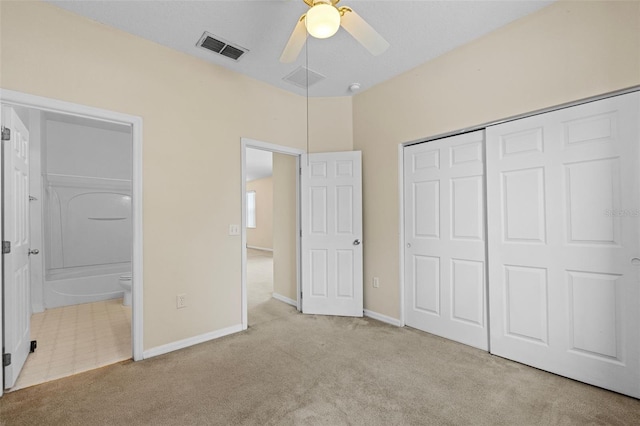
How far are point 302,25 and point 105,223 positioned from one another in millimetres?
4678

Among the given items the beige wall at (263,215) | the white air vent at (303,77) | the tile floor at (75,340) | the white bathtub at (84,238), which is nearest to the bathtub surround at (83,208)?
the white bathtub at (84,238)

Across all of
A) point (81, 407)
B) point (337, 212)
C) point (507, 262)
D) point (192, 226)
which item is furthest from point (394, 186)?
point (81, 407)

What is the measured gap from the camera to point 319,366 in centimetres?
240

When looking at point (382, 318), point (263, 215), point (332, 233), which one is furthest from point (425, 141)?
point (263, 215)

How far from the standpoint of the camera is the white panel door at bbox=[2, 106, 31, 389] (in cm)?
207

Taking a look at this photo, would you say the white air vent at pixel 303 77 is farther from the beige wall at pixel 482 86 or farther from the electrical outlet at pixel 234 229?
the electrical outlet at pixel 234 229

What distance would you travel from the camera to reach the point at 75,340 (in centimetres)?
294

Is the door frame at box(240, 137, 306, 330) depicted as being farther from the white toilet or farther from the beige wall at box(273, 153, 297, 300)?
the white toilet

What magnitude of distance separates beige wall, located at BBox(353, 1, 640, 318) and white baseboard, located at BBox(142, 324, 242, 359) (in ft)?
5.33

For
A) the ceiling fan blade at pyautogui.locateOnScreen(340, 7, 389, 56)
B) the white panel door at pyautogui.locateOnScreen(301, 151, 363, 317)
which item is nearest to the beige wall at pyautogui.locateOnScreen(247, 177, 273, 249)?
the white panel door at pyautogui.locateOnScreen(301, 151, 363, 317)

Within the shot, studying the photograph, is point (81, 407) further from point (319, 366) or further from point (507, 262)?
point (507, 262)

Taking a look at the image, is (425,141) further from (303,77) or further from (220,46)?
(220,46)

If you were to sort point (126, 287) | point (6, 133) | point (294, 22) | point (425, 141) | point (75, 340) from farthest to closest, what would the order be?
point (126, 287)
point (425, 141)
point (75, 340)
point (294, 22)
point (6, 133)

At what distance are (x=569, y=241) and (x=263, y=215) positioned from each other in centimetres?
942
